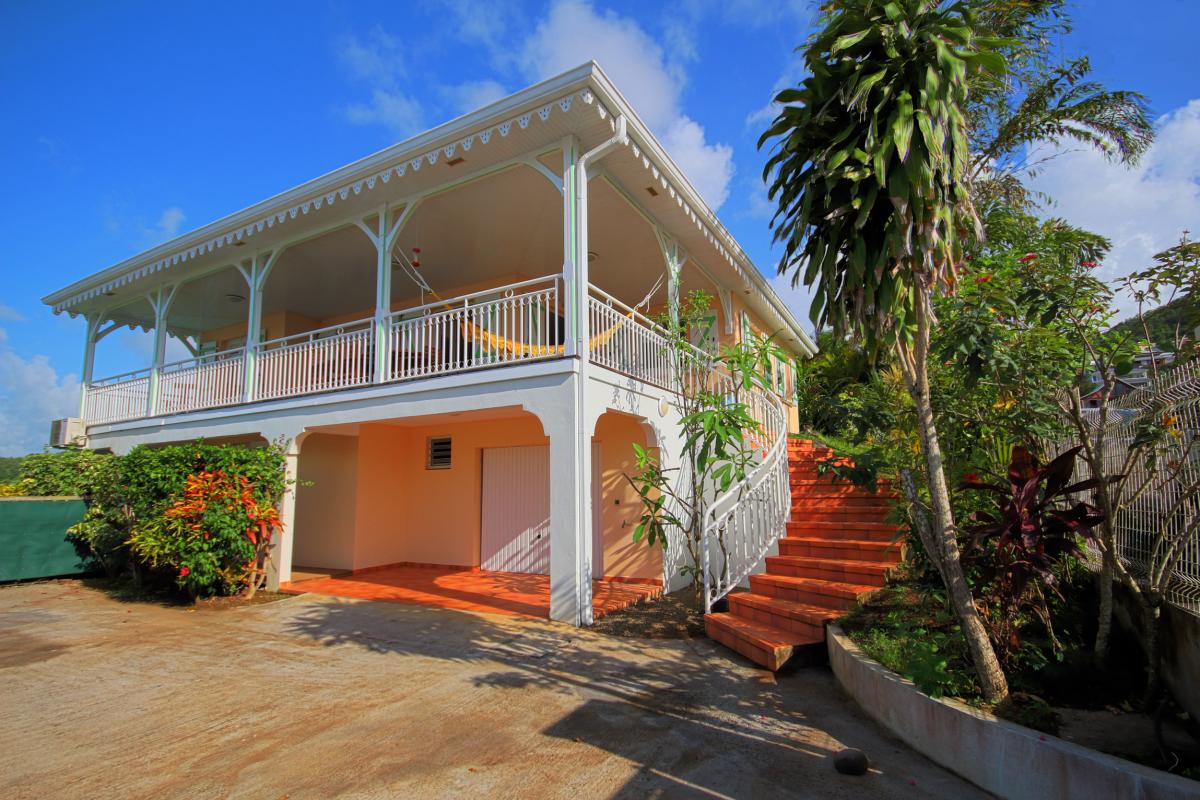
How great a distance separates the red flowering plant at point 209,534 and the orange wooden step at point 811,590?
6.51 m

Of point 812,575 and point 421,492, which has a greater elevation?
point 421,492

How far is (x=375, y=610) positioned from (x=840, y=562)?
5.43 metres

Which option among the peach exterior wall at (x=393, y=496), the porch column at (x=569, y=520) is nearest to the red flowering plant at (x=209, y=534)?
the peach exterior wall at (x=393, y=496)

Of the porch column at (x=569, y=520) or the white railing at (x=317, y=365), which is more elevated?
the white railing at (x=317, y=365)

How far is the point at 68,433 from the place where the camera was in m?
12.1

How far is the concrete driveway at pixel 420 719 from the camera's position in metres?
3.01

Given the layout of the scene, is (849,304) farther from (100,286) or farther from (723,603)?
(100,286)

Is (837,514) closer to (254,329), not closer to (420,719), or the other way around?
(420,719)

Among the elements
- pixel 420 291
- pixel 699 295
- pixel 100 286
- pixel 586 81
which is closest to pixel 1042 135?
pixel 699 295

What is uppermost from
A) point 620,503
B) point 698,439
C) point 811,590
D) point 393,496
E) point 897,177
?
point 897,177

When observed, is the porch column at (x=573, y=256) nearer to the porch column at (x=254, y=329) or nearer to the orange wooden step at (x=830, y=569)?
the orange wooden step at (x=830, y=569)

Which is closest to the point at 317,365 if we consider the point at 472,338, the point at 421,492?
the point at 472,338

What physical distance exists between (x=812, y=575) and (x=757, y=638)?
127 centimetres

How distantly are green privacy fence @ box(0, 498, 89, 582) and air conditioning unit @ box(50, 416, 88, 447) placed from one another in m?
3.11
